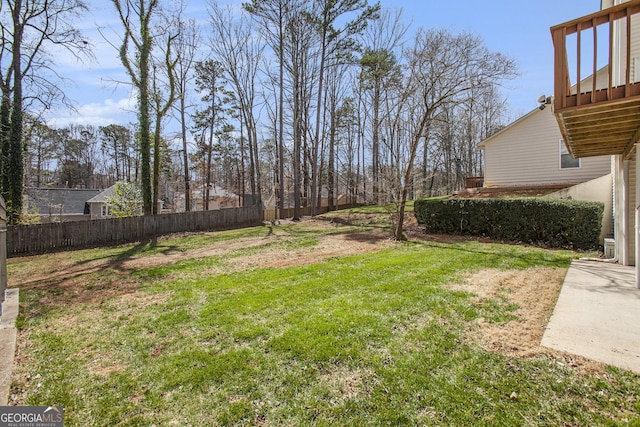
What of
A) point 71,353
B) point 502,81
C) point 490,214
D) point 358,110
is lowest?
point 71,353

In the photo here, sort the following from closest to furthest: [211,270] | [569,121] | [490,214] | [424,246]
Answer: [569,121], [211,270], [424,246], [490,214]

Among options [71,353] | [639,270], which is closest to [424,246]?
→ [639,270]

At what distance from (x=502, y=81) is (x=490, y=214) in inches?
152

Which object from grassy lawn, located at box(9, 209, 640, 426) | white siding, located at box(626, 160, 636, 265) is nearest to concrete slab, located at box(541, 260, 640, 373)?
grassy lawn, located at box(9, 209, 640, 426)

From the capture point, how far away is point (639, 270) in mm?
4039

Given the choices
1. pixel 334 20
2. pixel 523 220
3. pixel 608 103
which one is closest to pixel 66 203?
pixel 334 20

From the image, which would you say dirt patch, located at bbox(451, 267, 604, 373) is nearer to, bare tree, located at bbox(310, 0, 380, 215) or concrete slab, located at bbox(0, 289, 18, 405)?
concrete slab, located at bbox(0, 289, 18, 405)

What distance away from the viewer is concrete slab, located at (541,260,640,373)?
2.62m

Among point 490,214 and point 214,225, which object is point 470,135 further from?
point 214,225

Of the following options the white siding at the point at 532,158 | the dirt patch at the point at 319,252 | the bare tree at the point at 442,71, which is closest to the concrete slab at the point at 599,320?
the dirt patch at the point at 319,252

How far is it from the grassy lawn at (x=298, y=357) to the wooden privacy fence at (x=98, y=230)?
592 centimetres

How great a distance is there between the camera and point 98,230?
11.7 m

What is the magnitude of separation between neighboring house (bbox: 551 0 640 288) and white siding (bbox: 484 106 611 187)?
23.8ft

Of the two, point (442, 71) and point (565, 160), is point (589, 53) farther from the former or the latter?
point (565, 160)
